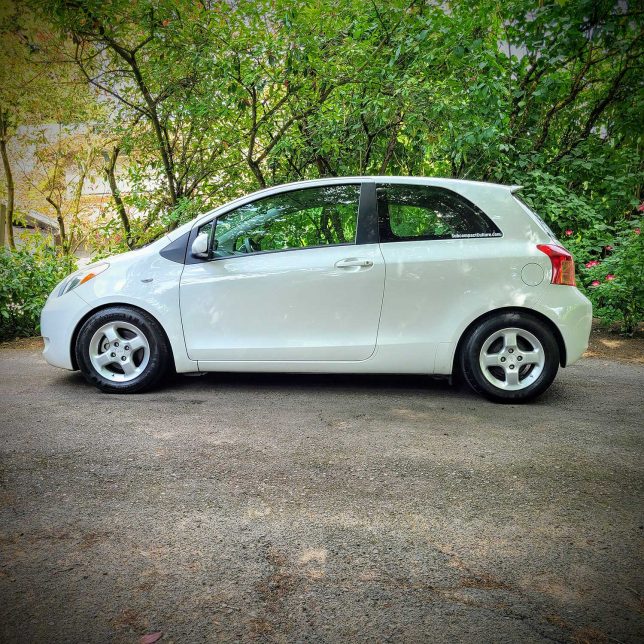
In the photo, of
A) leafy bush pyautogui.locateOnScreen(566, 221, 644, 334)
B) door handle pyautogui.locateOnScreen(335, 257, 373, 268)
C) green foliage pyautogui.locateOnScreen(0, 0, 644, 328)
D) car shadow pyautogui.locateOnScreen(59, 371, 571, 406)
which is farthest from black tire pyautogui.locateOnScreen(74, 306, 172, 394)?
leafy bush pyautogui.locateOnScreen(566, 221, 644, 334)

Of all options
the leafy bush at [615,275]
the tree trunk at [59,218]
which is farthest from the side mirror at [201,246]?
the tree trunk at [59,218]

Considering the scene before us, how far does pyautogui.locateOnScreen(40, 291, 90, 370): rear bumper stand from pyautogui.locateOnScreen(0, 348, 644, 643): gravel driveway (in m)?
0.44

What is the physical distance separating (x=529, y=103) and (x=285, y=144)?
140 inches

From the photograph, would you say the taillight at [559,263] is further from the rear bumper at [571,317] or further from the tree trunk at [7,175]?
the tree trunk at [7,175]

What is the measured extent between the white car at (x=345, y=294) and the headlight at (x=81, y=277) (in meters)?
0.02

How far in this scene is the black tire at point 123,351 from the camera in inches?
191

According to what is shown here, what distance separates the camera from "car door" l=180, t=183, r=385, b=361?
15.4 ft

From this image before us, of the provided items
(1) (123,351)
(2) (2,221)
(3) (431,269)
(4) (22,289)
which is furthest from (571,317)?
(2) (2,221)

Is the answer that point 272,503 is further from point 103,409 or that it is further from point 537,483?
point 103,409

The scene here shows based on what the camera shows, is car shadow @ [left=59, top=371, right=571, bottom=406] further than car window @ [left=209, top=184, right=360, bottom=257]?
Yes

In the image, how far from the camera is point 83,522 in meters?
2.74

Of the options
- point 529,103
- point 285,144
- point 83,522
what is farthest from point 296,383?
point 529,103

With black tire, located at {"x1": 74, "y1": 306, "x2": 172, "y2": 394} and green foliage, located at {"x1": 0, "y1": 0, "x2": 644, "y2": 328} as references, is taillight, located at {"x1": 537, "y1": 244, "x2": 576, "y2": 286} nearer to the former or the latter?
green foliage, located at {"x1": 0, "y1": 0, "x2": 644, "y2": 328}

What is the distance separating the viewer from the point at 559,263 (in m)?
4.58
